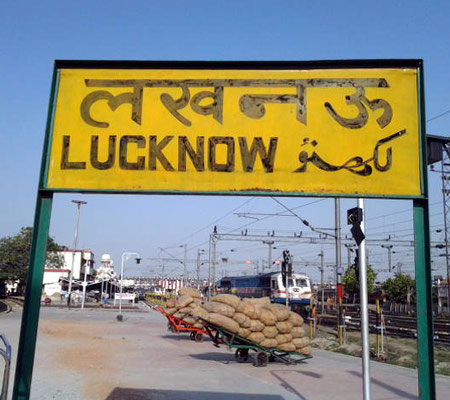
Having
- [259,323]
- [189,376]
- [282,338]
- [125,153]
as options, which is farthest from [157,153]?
[282,338]

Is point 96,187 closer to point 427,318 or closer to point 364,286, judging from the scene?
point 427,318

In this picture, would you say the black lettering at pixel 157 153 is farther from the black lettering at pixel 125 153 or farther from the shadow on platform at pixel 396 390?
the shadow on platform at pixel 396 390

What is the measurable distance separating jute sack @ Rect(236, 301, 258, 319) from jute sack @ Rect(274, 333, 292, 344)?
844 millimetres

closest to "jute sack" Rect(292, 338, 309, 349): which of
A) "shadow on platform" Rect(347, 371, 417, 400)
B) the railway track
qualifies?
"shadow on platform" Rect(347, 371, 417, 400)

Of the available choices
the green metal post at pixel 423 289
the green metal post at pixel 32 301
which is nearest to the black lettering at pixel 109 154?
the green metal post at pixel 32 301

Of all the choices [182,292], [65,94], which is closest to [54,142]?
[65,94]

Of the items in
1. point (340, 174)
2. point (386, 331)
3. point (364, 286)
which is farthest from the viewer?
point (386, 331)

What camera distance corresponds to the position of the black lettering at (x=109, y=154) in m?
4.33

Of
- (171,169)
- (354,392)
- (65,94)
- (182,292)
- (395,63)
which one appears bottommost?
(354,392)

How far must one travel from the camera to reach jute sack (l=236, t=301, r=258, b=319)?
12883 mm

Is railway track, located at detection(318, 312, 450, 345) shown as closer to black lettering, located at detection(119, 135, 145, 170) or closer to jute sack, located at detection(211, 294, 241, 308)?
jute sack, located at detection(211, 294, 241, 308)

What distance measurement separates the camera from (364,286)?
20.9 ft

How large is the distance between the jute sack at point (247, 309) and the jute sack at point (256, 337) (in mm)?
456

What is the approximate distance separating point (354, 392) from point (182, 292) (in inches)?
504
